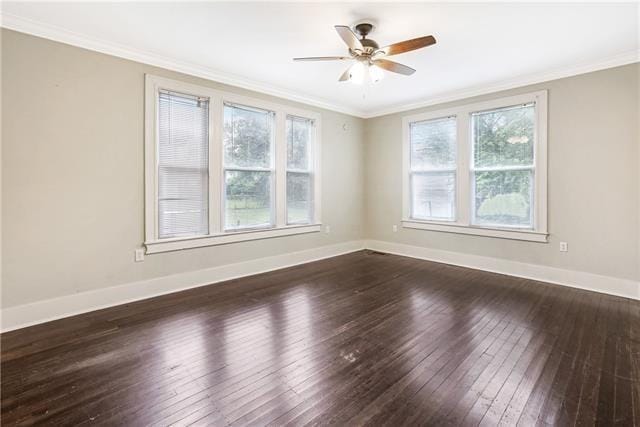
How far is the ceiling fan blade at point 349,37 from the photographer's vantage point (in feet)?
7.74

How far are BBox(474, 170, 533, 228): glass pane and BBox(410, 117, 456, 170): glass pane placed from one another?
23.3 inches

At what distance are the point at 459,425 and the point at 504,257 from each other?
11.3ft

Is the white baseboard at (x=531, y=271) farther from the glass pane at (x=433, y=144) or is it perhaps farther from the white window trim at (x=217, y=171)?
the white window trim at (x=217, y=171)

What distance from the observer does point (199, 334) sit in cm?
260

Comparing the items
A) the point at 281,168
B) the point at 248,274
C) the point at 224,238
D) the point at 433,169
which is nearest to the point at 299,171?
the point at 281,168

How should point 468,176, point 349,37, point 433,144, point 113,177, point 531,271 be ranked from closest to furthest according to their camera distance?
point 349,37 → point 113,177 → point 531,271 → point 468,176 → point 433,144

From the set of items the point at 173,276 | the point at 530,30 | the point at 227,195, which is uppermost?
the point at 530,30

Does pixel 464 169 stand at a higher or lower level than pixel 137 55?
lower

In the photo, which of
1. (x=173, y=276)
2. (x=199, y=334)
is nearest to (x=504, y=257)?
(x=199, y=334)

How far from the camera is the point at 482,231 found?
15.2 ft

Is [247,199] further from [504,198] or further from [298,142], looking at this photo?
[504,198]

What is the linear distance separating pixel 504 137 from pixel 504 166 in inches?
16.1

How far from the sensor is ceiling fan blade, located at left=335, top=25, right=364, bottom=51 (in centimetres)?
236

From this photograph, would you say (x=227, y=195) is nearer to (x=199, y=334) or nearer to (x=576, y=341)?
(x=199, y=334)
